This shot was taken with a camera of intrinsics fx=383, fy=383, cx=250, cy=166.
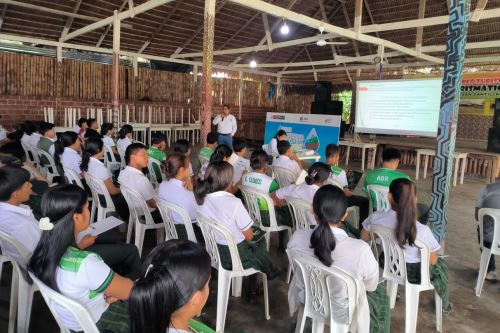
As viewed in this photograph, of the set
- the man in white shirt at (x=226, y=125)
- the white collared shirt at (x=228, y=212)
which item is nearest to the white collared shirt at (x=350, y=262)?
the white collared shirt at (x=228, y=212)

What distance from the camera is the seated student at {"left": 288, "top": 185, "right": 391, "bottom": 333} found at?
6.22 feet

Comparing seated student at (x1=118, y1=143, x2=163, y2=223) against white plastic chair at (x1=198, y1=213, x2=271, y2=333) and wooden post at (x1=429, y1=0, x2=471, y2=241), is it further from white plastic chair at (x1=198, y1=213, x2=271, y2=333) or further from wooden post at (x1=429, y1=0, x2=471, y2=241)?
wooden post at (x1=429, y1=0, x2=471, y2=241)

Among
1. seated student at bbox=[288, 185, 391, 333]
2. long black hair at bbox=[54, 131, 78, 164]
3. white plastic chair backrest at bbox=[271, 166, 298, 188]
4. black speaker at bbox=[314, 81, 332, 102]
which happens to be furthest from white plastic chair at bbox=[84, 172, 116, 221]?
black speaker at bbox=[314, 81, 332, 102]

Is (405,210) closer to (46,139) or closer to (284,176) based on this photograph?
(284,176)

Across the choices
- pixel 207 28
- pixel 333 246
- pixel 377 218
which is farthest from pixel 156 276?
pixel 207 28

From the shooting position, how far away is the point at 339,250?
6.36ft

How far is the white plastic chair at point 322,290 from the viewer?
71.3 inches

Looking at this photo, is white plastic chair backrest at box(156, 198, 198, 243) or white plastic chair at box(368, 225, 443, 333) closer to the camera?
white plastic chair at box(368, 225, 443, 333)

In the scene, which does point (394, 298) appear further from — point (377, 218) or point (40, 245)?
A: point (40, 245)

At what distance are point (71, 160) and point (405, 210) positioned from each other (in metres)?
3.46

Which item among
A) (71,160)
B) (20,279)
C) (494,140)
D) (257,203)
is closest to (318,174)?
(257,203)

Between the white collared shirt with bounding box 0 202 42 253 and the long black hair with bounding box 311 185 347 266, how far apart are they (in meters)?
1.55

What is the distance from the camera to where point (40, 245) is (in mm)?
1577

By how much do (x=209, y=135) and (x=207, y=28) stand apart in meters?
1.38
